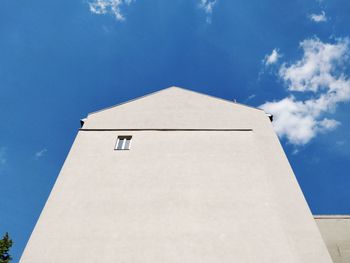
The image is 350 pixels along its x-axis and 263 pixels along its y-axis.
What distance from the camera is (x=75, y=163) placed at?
12.0 metres

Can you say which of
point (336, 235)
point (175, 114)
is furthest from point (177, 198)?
point (336, 235)

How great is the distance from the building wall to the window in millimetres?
8495

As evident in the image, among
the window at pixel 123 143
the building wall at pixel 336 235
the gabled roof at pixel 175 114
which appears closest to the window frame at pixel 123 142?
the window at pixel 123 143

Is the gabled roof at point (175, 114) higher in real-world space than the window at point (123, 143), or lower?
higher

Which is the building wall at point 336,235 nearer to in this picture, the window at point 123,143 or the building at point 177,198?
the building at point 177,198

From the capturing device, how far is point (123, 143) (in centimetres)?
1320

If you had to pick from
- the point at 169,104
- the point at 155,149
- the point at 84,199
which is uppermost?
the point at 169,104

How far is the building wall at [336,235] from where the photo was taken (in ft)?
37.5

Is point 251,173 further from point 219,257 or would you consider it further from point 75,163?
point 75,163

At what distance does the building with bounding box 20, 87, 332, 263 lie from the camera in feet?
29.5

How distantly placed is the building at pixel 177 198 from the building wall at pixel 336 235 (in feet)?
8.83

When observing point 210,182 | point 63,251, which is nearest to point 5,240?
point 63,251

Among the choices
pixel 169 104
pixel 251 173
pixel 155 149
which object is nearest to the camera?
pixel 251 173

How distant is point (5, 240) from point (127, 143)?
36.2 feet
